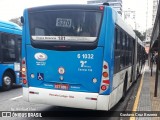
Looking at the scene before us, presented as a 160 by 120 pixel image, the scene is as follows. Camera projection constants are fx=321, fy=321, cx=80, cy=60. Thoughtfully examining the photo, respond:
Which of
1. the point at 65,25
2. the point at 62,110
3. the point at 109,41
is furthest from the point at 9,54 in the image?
the point at 109,41

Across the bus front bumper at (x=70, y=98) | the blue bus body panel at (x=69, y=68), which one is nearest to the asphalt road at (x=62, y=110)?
the bus front bumper at (x=70, y=98)

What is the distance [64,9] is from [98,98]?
2384 millimetres

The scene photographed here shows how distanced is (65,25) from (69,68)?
1.09 meters

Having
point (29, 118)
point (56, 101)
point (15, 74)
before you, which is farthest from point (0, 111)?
point (15, 74)

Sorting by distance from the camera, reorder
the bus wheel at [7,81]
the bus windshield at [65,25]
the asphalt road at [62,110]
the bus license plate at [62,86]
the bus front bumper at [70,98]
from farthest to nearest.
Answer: the bus wheel at [7,81] < the asphalt road at [62,110] < the bus license plate at [62,86] < the bus windshield at [65,25] < the bus front bumper at [70,98]

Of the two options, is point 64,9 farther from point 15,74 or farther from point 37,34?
point 15,74

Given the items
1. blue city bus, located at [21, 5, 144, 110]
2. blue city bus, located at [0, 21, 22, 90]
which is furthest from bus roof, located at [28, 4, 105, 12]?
blue city bus, located at [0, 21, 22, 90]

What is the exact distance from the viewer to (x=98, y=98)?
759 cm

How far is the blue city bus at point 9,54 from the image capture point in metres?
13.4

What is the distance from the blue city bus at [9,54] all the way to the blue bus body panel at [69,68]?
5.31 metres

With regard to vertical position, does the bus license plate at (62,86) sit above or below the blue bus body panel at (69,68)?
below

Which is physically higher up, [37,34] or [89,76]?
[37,34]

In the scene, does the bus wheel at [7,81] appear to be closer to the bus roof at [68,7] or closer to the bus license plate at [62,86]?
the bus roof at [68,7]

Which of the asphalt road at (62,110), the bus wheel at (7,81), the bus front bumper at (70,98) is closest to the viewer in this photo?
the bus front bumper at (70,98)
